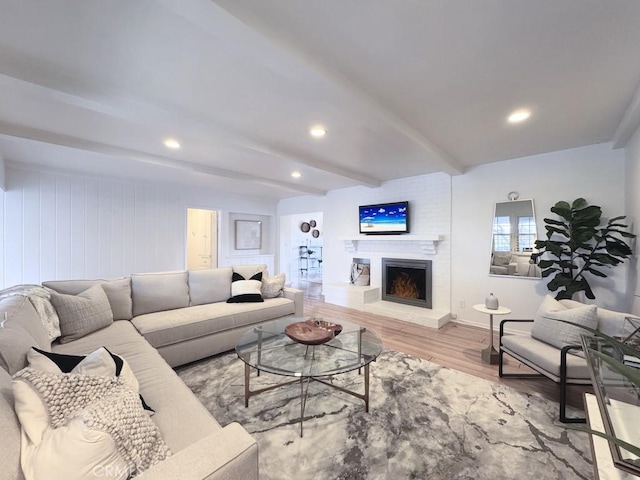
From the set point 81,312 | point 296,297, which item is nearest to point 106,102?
point 81,312

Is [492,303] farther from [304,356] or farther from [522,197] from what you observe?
[304,356]

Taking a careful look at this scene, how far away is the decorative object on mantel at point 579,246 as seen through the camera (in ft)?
9.34

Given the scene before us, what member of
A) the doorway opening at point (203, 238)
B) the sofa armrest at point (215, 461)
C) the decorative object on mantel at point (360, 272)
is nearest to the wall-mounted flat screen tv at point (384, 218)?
the decorative object on mantel at point (360, 272)

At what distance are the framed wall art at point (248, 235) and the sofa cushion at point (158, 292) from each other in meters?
3.40

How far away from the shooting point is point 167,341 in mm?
2527

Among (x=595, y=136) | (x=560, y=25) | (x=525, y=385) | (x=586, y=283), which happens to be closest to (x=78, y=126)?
(x=560, y=25)

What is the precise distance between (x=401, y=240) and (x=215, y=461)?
435 centimetres

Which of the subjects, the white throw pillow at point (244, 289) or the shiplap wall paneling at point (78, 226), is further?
the shiplap wall paneling at point (78, 226)

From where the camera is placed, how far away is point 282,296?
3.70 metres

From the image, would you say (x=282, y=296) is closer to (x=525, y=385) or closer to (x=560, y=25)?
(x=525, y=385)

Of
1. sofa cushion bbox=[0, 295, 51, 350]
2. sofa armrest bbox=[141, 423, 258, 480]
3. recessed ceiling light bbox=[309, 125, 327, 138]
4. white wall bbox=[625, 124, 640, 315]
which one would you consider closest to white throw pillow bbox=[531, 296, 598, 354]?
white wall bbox=[625, 124, 640, 315]

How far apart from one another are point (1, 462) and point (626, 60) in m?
3.35

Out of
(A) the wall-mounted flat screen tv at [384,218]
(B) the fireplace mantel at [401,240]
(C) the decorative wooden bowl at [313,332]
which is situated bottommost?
(C) the decorative wooden bowl at [313,332]

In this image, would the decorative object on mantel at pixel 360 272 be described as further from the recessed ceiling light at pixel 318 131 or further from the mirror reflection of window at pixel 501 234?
the recessed ceiling light at pixel 318 131
